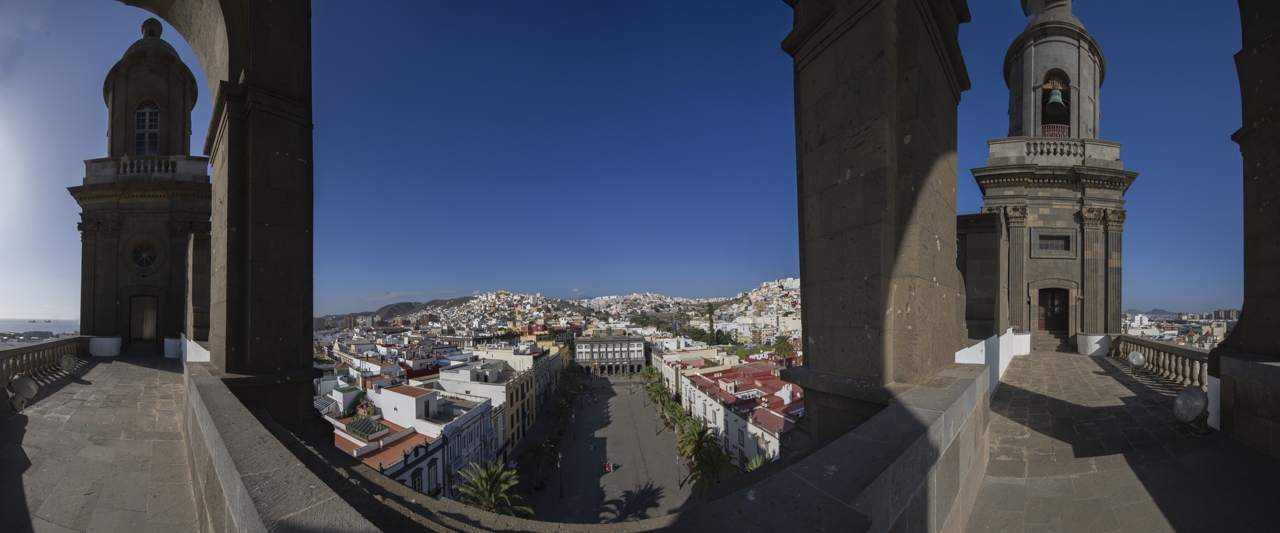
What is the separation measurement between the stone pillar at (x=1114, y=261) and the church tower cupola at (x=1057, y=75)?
10.0 feet

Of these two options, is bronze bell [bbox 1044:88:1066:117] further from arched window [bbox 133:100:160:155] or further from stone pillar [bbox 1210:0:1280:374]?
arched window [bbox 133:100:160:155]

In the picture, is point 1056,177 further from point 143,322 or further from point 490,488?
point 143,322

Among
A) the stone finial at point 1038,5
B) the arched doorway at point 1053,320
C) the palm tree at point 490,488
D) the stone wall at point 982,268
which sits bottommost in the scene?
the palm tree at point 490,488

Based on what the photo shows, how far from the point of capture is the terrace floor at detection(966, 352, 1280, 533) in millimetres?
2881

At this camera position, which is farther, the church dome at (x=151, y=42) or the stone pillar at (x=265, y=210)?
the church dome at (x=151, y=42)

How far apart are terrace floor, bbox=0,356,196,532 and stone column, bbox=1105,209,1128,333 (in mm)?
20368

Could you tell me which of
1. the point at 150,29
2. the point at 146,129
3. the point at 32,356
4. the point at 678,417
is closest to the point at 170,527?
the point at 32,356

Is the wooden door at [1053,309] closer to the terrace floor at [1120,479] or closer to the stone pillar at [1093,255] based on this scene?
the stone pillar at [1093,255]

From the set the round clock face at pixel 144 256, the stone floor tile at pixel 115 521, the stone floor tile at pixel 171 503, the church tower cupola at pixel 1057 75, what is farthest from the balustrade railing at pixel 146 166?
the church tower cupola at pixel 1057 75

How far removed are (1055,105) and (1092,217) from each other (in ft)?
14.2

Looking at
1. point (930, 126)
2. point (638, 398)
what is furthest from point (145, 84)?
point (638, 398)

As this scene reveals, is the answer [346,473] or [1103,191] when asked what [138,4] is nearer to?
[346,473]

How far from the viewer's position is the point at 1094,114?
15852 millimetres

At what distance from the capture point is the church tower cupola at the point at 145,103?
47.9 feet
